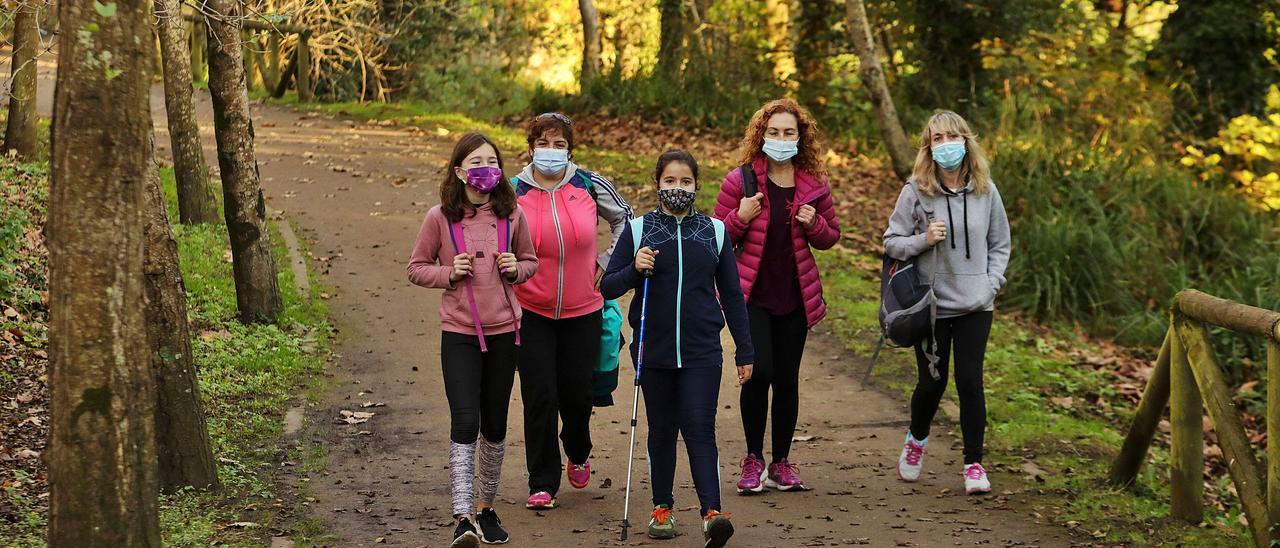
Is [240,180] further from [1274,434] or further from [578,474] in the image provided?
[1274,434]

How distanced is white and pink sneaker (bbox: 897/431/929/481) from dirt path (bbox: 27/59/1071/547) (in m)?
0.09

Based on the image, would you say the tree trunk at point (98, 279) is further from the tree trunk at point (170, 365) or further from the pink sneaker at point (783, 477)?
the pink sneaker at point (783, 477)

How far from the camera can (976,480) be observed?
7715mm

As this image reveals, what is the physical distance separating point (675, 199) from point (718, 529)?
1527 millimetres

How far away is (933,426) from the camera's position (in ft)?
31.6

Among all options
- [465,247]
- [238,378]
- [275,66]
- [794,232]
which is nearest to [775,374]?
[794,232]

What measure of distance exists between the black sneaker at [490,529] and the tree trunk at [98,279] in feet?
5.78

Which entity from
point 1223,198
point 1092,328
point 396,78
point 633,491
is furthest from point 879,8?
point 633,491

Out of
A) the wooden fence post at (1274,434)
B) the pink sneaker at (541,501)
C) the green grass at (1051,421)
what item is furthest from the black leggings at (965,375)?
the pink sneaker at (541,501)

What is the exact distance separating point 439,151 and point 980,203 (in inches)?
577

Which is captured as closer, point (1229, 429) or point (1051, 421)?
point (1229, 429)

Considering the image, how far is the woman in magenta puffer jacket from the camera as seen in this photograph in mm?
7234

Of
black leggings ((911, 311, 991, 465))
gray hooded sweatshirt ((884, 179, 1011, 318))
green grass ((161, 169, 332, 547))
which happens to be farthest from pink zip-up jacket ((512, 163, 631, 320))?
black leggings ((911, 311, 991, 465))

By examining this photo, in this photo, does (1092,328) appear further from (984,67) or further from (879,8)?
(879,8)
